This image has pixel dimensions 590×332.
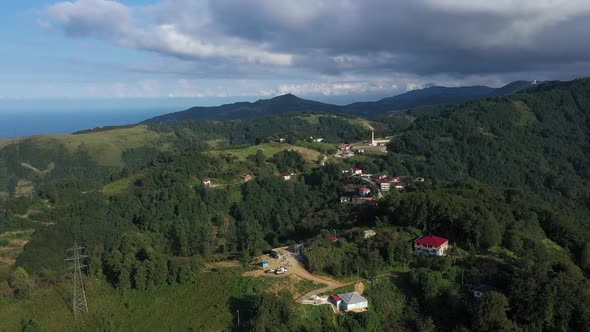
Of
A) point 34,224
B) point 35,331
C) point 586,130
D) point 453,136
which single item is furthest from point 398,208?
point 586,130

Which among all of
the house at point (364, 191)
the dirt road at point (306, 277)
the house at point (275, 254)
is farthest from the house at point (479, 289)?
the house at point (364, 191)

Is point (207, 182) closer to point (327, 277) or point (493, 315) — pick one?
point (327, 277)

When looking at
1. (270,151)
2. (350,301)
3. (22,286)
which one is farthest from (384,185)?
(22,286)

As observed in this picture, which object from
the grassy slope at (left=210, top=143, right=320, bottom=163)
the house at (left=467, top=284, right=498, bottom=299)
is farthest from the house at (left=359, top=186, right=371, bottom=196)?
the house at (left=467, top=284, right=498, bottom=299)

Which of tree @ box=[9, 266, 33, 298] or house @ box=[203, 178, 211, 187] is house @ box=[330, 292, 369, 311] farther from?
house @ box=[203, 178, 211, 187]

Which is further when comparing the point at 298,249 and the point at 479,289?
the point at 298,249
